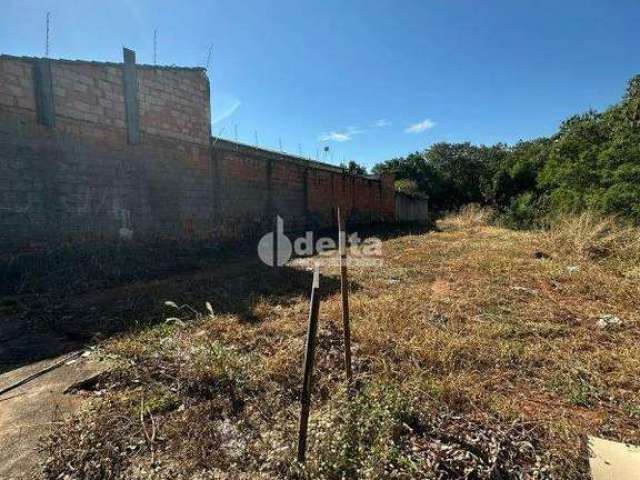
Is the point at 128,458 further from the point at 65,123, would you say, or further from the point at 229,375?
the point at 65,123

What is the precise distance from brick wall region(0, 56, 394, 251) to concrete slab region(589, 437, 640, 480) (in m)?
3.50

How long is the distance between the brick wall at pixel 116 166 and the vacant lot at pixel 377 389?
7.28 feet

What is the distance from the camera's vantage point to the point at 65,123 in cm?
546

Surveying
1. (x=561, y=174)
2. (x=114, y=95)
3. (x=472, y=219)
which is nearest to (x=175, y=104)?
(x=114, y=95)

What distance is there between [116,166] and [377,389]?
6097 millimetres

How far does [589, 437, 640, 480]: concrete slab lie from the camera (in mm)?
1436

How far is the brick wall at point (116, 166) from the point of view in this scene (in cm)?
503

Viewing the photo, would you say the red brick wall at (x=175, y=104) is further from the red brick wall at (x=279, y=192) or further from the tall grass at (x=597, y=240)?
the tall grass at (x=597, y=240)

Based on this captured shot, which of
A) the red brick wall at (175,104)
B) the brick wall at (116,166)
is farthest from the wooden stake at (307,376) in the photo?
the red brick wall at (175,104)

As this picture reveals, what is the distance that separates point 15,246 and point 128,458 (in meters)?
4.95

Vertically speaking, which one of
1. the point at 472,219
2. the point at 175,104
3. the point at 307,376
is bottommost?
the point at 307,376

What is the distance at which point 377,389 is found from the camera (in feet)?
6.59

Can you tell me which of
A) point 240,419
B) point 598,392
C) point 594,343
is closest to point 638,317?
point 594,343

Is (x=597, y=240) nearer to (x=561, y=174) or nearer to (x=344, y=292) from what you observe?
(x=561, y=174)
